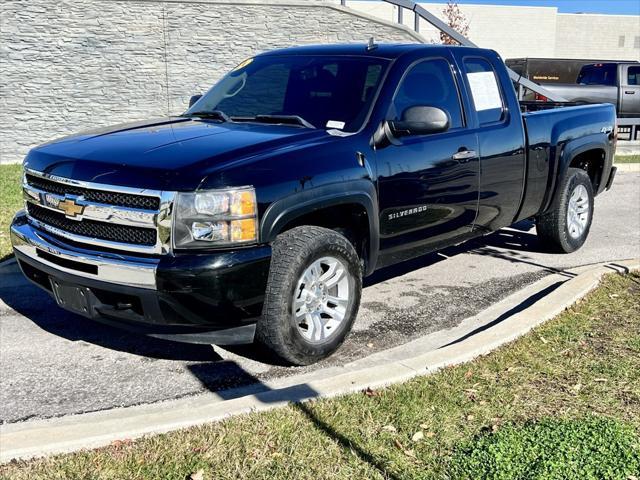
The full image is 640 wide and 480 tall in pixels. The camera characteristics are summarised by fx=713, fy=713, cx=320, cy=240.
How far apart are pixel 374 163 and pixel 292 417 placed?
6.01ft

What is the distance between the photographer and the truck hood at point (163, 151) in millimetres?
3834

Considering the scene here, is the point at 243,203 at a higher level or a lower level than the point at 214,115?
lower

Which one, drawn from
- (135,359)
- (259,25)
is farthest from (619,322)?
(259,25)

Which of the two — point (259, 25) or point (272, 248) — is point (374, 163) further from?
point (259, 25)

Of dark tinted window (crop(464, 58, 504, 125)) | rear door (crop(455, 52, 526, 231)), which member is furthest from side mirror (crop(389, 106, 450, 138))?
dark tinted window (crop(464, 58, 504, 125))

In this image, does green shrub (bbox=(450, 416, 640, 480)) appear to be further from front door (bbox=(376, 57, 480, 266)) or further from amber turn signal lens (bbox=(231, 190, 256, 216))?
front door (bbox=(376, 57, 480, 266))

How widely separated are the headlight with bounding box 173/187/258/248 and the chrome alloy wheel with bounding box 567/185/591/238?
4.29 m

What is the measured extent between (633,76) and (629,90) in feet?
1.60

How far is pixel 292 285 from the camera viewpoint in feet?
13.4

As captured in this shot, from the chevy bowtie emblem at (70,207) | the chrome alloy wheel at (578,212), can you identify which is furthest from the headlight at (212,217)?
the chrome alloy wheel at (578,212)

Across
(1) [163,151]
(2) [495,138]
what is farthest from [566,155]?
(1) [163,151]

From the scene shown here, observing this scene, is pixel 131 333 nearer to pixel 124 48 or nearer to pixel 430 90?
pixel 430 90

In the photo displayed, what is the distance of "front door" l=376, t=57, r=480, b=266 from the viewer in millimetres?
4840

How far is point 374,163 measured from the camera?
466 cm
